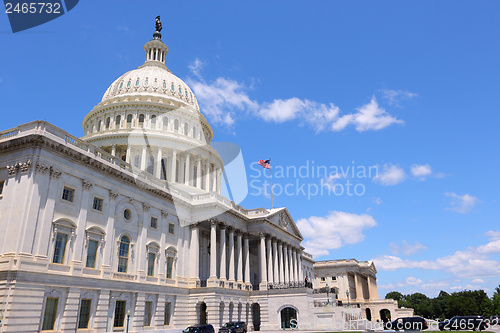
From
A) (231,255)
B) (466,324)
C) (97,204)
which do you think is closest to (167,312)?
(231,255)

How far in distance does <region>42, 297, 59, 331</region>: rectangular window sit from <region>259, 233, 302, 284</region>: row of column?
3138cm

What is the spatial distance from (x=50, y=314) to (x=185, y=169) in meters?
40.8

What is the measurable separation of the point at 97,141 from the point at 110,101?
8.71 metres

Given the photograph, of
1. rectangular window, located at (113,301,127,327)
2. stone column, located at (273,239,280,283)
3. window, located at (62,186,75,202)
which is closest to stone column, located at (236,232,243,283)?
stone column, located at (273,239,280,283)

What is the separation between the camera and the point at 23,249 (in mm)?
29203

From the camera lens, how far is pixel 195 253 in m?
49.5

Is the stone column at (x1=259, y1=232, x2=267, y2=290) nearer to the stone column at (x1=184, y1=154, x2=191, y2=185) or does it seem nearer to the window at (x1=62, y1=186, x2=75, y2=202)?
the stone column at (x1=184, y1=154, x2=191, y2=185)

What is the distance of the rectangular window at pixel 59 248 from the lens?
32241mm

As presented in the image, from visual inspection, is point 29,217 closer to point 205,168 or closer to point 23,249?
point 23,249

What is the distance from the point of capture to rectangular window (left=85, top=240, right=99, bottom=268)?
35.4m

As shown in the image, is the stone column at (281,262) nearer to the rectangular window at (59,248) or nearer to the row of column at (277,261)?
the row of column at (277,261)

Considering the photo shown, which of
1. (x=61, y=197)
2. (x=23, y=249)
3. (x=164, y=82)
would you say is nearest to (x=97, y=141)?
(x=164, y=82)

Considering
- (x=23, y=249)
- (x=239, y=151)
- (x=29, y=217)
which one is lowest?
(x=23, y=249)

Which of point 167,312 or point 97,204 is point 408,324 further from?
point 97,204
